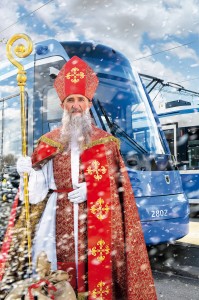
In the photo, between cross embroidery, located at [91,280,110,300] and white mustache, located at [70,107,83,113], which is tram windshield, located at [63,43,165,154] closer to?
white mustache, located at [70,107,83,113]

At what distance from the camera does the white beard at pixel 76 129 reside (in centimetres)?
336

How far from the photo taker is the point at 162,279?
5547mm

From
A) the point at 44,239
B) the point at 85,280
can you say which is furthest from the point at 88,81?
the point at 85,280

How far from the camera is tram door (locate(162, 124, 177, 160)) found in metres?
12.1

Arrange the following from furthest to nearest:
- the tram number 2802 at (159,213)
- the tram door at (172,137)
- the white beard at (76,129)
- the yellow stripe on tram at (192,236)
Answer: the tram door at (172,137) → the yellow stripe on tram at (192,236) → the tram number 2802 at (159,213) → the white beard at (76,129)

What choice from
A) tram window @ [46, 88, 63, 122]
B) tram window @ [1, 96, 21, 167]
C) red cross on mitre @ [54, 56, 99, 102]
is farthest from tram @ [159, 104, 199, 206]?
red cross on mitre @ [54, 56, 99, 102]

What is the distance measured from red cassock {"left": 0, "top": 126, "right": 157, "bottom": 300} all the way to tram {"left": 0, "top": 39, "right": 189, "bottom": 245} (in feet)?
8.45

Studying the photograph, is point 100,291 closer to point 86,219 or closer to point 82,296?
point 82,296

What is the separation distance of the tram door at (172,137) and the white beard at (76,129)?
8892 millimetres

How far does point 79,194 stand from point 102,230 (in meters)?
0.31

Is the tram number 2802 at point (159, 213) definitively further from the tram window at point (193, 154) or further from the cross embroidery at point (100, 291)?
the tram window at point (193, 154)

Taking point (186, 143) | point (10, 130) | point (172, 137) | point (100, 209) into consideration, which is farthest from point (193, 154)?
point (100, 209)

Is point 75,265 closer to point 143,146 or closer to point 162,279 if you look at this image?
point 162,279

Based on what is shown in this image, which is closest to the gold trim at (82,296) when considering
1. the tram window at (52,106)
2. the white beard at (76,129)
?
the white beard at (76,129)
